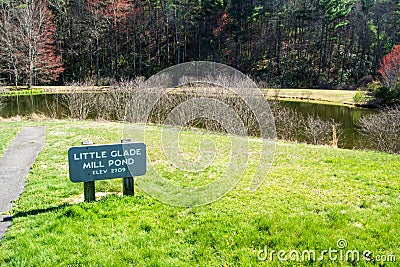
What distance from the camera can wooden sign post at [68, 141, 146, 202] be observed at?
3.94m

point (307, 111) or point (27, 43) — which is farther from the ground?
point (27, 43)

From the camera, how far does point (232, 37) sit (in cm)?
4525

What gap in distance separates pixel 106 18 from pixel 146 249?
43.4 metres

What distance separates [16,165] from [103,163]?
3348mm

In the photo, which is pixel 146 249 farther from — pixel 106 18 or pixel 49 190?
pixel 106 18

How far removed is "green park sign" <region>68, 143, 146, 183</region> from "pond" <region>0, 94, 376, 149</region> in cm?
1252

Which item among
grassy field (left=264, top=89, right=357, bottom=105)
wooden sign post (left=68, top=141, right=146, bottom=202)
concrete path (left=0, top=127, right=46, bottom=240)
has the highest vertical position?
grassy field (left=264, top=89, right=357, bottom=105)

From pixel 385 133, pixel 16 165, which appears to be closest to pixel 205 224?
pixel 16 165

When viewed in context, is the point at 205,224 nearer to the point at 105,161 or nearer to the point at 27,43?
the point at 105,161

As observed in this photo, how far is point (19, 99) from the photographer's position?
86.7 ft

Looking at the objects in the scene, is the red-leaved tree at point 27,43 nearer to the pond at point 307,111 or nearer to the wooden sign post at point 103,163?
the pond at point 307,111

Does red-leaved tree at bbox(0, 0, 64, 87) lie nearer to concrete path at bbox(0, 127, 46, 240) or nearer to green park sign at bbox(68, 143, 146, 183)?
concrete path at bbox(0, 127, 46, 240)

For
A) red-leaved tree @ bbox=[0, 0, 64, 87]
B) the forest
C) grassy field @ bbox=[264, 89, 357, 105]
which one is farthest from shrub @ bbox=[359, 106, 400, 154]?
red-leaved tree @ bbox=[0, 0, 64, 87]

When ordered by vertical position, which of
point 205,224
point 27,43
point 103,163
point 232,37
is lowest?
point 205,224
